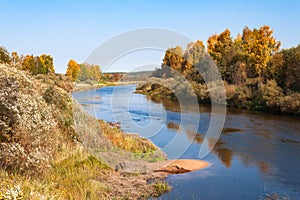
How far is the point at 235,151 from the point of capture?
15.0 meters

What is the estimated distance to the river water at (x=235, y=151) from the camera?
33.2 feet

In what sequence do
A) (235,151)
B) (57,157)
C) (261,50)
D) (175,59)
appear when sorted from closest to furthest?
(57,157) → (235,151) → (261,50) → (175,59)

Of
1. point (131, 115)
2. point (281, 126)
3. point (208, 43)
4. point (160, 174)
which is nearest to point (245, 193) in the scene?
point (160, 174)

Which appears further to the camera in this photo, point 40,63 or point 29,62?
point 29,62

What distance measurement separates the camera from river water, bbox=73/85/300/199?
1012 centimetres

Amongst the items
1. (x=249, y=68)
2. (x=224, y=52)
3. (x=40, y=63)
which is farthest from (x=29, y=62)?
(x=249, y=68)

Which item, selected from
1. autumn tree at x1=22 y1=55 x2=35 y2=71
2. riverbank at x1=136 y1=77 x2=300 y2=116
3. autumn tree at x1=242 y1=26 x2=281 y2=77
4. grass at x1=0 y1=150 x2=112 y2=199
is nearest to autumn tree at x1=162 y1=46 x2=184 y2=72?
riverbank at x1=136 y1=77 x2=300 y2=116

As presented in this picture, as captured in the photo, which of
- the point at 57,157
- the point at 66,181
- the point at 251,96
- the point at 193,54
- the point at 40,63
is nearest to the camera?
the point at 66,181

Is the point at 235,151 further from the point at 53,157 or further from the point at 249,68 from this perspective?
the point at 249,68

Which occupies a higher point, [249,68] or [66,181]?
[249,68]

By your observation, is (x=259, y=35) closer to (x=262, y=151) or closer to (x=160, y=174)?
(x=262, y=151)

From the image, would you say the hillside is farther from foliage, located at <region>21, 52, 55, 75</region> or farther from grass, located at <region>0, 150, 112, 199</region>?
foliage, located at <region>21, 52, 55, 75</region>

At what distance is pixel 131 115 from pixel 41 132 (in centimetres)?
1885

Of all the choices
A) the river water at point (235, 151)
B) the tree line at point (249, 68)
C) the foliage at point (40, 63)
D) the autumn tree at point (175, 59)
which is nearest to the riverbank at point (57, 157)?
the river water at point (235, 151)
